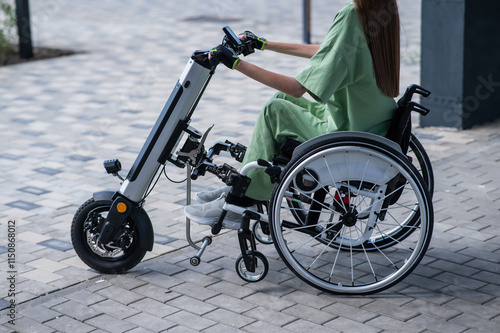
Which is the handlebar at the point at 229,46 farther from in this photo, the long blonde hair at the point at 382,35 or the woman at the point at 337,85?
the long blonde hair at the point at 382,35

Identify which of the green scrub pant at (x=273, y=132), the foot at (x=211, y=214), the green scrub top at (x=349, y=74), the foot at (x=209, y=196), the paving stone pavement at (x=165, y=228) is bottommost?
the paving stone pavement at (x=165, y=228)

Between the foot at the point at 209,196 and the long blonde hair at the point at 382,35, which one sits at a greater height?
the long blonde hair at the point at 382,35

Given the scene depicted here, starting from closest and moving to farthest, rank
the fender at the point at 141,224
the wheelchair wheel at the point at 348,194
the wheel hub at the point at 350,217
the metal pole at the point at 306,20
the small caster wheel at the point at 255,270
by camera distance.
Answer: the wheelchair wheel at the point at 348,194 < the wheel hub at the point at 350,217 < the small caster wheel at the point at 255,270 < the fender at the point at 141,224 < the metal pole at the point at 306,20

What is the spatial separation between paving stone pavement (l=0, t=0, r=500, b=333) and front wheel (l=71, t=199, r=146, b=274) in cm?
7

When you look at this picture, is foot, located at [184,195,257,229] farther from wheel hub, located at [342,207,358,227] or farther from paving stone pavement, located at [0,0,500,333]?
wheel hub, located at [342,207,358,227]

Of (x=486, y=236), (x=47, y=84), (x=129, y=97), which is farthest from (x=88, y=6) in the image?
(x=486, y=236)

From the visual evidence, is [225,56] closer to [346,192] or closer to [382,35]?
[382,35]

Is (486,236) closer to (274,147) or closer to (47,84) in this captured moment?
(274,147)

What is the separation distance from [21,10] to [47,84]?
5.69 feet

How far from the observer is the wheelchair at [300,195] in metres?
3.37

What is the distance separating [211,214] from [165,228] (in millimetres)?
815

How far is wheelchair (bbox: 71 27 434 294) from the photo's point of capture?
3367mm

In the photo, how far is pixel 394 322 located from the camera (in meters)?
3.26

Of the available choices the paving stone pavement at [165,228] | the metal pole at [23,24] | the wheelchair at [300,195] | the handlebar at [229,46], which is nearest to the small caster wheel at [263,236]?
the wheelchair at [300,195]
